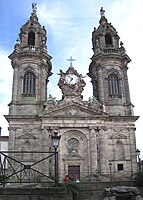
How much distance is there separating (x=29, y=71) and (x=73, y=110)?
322 inches

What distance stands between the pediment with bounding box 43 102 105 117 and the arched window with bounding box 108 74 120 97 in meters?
3.89

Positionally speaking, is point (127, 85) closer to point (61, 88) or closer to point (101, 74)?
point (101, 74)

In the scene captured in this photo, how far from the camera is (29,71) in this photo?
1409 inches

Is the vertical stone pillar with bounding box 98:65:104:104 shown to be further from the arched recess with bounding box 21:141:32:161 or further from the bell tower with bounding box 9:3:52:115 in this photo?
the arched recess with bounding box 21:141:32:161

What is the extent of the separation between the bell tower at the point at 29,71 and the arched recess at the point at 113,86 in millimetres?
8436

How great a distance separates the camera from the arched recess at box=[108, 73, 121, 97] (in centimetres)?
3547

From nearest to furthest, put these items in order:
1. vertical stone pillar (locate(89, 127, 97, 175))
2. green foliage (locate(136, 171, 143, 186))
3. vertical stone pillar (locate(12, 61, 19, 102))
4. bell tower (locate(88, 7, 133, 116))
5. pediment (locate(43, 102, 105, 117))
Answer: green foliage (locate(136, 171, 143, 186)) → vertical stone pillar (locate(89, 127, 97, 175)) → pediment (locate(43, 102, 105, 117)) → vertical stone pillar (locate(12, 61, 19, 102)) → bell tower (locate(88, 7, 133, 116))

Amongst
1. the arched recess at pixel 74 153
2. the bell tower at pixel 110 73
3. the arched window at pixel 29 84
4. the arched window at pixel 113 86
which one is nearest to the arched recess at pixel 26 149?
the arched recess at pixel 74 153

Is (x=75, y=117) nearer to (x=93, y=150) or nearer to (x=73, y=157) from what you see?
(x=93, y=150)

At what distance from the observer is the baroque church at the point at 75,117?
30.6 meters

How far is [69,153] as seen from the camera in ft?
102

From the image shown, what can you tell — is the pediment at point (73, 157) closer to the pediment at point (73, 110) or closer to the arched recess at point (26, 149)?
the arched recess at point (26, 149)

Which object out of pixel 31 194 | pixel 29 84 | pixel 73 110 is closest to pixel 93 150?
pixel 73 110

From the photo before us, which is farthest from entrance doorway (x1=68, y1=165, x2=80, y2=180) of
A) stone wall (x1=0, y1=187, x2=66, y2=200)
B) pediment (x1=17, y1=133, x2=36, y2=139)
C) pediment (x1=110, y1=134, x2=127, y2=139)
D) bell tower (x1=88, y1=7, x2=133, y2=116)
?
stone wall (x1=0, y1=187, x2=66, y2=200)
